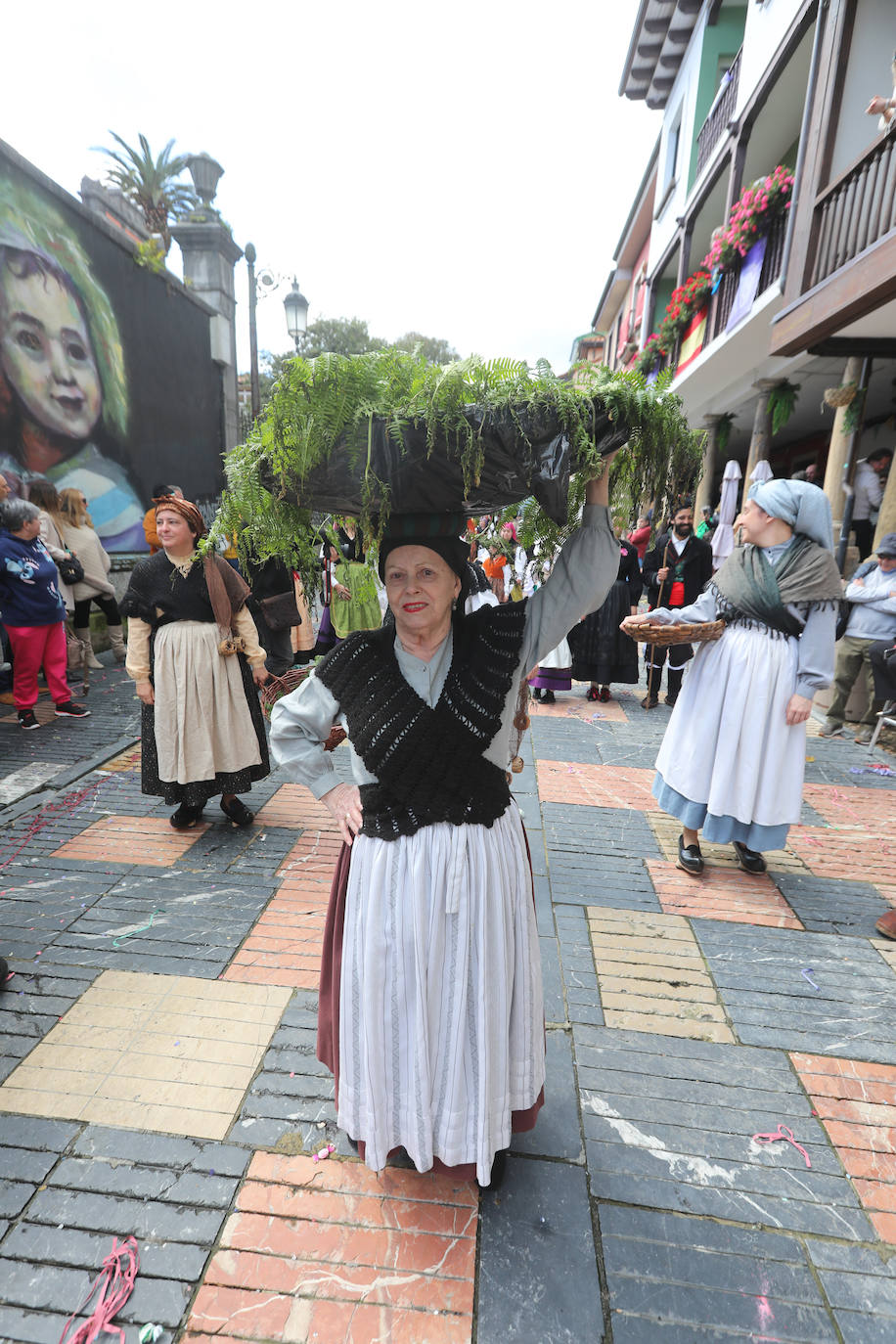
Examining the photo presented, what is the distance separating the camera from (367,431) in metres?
1.38

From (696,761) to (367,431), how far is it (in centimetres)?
307

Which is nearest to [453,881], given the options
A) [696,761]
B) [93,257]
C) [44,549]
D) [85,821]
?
[696,761]

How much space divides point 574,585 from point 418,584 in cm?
42

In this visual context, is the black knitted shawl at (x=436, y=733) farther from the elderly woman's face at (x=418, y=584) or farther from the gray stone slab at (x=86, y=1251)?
the gray stone slab at (x=86, y=1251)

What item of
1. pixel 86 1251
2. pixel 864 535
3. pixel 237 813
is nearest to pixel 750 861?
pixel 237 813

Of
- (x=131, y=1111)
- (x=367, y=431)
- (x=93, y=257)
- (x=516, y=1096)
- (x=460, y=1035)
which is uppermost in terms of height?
(x=93, y=257)

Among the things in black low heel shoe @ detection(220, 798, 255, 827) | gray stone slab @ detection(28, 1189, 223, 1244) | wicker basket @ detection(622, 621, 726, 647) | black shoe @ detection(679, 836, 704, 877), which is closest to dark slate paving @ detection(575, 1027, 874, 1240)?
gray stone slab @ detection(28, 1189, 223, 1244)

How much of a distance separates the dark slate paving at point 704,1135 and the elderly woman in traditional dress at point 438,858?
55 centimetres

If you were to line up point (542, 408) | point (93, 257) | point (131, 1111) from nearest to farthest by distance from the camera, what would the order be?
point (542, 408), point (131, 1111), point (93, 257)

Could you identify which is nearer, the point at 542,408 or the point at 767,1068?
the point at 542,408

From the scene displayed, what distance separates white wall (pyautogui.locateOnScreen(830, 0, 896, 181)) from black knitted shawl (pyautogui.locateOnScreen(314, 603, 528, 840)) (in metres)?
7.98

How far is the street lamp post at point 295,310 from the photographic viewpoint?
1099 centimetres

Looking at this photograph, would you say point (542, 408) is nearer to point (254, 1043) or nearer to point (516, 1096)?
point (516, 1096)

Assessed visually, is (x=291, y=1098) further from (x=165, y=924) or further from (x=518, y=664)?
(x=518, y=664)
